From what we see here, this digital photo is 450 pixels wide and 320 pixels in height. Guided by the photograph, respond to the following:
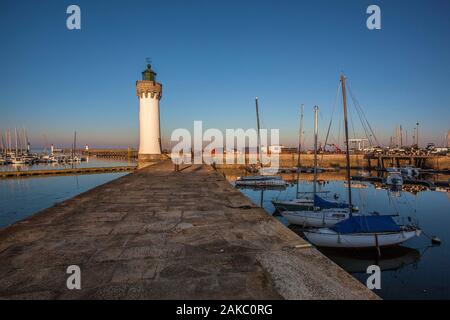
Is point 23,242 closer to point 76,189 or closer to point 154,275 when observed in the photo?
point 154,275

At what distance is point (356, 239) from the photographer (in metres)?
11.8

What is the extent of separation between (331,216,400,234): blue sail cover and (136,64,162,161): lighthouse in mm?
20368

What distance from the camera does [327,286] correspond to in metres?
2.46

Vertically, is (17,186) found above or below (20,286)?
below

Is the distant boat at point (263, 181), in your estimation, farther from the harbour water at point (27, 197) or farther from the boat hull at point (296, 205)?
the harbour water at point (27, 197)

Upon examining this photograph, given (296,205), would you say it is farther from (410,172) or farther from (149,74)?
(410,172)

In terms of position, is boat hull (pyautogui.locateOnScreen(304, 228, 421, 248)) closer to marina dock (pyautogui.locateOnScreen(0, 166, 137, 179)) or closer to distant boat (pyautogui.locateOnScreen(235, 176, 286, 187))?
distant boat (pyautogui.locateOnScreen(235, 176, 286, 187))

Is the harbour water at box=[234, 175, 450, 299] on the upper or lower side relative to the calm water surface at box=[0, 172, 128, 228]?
lower

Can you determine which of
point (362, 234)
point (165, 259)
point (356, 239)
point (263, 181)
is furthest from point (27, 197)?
point (362, 234)

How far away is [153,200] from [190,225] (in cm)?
290

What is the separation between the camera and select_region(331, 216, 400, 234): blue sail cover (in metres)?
11.8

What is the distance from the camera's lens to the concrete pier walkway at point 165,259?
2398 mm

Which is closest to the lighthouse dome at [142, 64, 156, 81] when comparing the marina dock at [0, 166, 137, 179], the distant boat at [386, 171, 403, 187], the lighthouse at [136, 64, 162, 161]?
the lighthouse at [136, 64, 162, 161]
